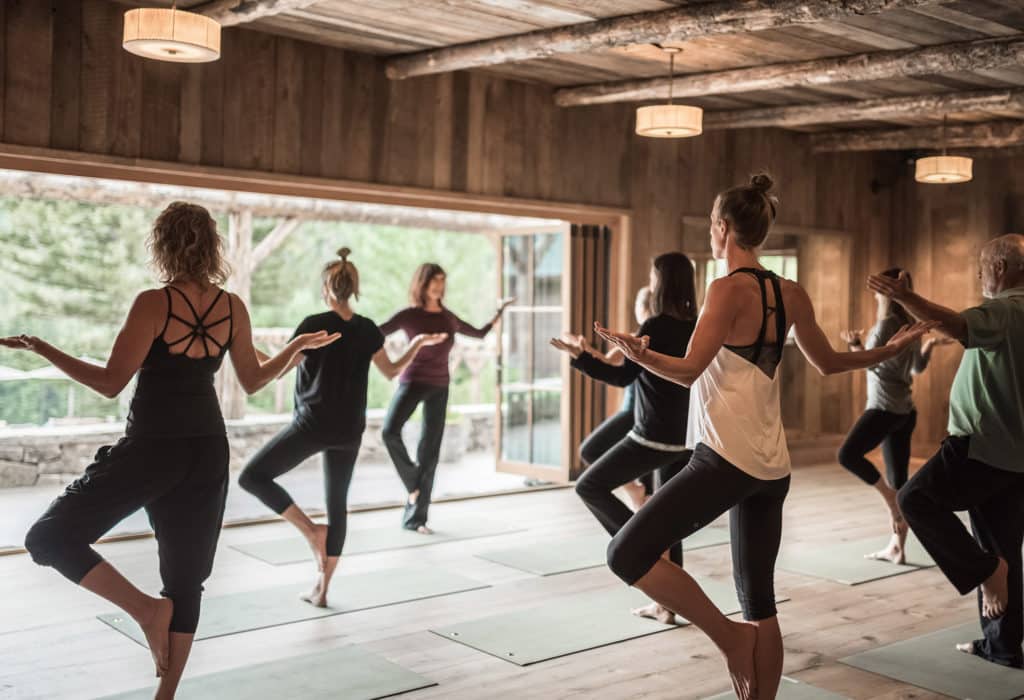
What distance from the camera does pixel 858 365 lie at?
3096 mm

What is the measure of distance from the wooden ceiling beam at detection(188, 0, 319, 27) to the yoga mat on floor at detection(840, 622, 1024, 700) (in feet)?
11.3

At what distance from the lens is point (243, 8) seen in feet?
16.2

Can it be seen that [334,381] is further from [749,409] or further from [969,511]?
[969,511]

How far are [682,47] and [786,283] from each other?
3608 mm

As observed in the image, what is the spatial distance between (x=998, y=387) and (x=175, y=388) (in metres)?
2.50

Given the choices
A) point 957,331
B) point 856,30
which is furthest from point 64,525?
point 856,30

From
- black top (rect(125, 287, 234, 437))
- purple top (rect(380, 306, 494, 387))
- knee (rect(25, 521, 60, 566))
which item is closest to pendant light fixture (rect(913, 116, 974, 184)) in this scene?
purple top (rect(380, 306, 494, 387))

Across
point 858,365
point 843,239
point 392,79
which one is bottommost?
point 858,365

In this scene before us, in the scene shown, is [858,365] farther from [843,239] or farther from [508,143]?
[843,239]

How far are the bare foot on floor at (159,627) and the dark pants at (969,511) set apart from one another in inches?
91.1

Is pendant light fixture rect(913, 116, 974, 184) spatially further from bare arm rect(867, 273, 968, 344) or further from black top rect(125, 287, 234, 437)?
black top rect(125, 287, 234, 437)

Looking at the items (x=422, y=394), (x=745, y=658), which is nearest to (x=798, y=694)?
(x=745, y=658)

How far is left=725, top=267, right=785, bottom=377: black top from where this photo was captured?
281cm

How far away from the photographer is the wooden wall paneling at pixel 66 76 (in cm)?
510
